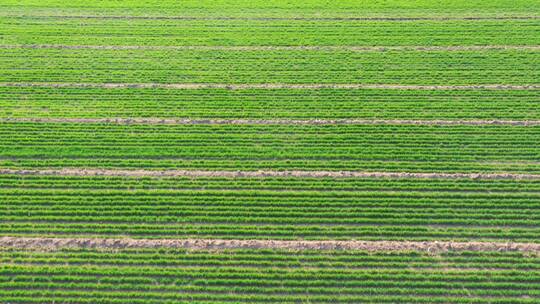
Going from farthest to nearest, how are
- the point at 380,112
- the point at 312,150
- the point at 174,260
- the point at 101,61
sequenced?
the point at 101,61 < the point at 380,112 < the point at 312,150 < the point at 174,260

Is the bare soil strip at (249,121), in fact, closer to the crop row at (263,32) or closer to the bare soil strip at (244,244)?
the bare soil strip at (244,244)

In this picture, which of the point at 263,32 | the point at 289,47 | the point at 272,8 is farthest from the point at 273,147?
the point at 272,8

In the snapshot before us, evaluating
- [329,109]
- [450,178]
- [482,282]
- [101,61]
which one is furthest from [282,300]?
[101,61]

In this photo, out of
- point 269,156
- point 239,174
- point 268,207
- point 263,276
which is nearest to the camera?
point 263,276

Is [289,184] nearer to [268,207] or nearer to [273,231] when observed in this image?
[268,207]

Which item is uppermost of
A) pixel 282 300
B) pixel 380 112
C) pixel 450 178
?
pixel 380 112

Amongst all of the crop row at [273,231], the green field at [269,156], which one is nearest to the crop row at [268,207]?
the green field at [269,156]

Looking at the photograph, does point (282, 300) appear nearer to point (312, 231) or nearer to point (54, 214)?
point (312, 231)
